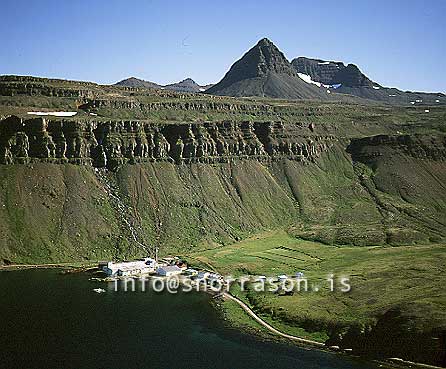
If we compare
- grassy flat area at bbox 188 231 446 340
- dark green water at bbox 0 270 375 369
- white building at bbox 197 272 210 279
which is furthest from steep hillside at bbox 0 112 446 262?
dark green water at bbox 0 270 375 369

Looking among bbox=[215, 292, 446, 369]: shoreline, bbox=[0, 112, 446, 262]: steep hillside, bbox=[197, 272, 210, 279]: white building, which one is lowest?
bbox=[215, 292, 446, 369]: shoreline

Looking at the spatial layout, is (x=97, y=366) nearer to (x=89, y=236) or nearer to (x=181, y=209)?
(x=89, y=236)

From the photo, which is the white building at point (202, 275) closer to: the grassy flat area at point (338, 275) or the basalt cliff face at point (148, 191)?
the grassy flat area at point (338, 275)

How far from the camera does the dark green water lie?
8112 centimetres

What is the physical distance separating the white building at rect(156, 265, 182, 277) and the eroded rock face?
4212 centimetres

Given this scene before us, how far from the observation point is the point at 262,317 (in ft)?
342

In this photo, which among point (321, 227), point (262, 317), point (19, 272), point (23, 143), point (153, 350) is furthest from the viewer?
point (321, 227)

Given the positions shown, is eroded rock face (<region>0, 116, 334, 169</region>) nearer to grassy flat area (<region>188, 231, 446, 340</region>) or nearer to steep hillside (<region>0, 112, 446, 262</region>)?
steep hillside (<region>0, 112, 446, 262</region>)

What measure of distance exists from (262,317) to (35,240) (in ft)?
204

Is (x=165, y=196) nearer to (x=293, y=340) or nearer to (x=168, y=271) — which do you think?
(x=168, y=271)

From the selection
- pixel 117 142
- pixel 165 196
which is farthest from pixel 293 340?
pixel 117 142

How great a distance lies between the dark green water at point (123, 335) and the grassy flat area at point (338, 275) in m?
11.0

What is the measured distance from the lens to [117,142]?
550ft

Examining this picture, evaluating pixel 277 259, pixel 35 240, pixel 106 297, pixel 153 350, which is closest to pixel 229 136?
pixel 277 259
